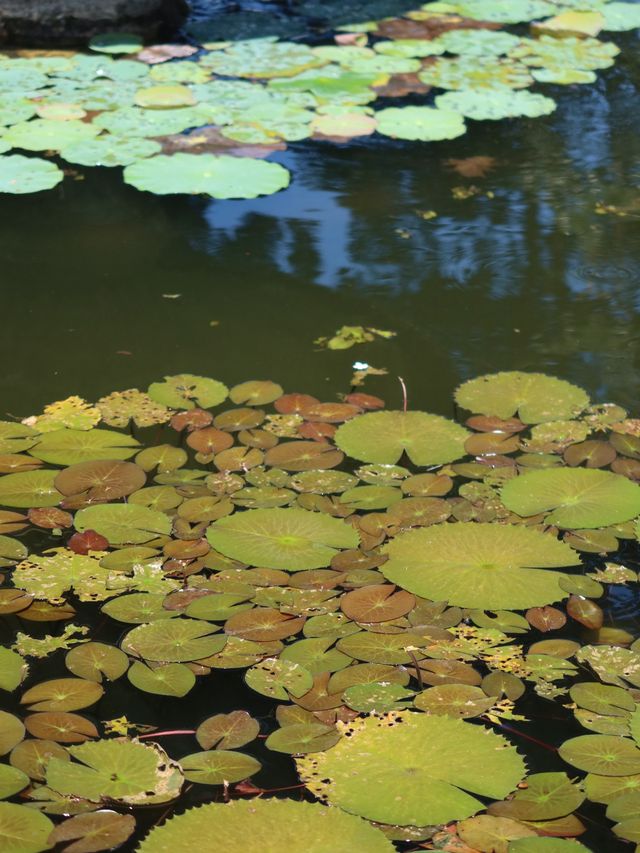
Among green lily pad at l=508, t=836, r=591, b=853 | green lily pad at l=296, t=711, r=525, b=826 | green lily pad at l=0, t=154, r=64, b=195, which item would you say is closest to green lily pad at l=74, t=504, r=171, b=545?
green lily pad at l=296, t=711, r=525, b=826

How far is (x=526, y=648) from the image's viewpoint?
1742mm

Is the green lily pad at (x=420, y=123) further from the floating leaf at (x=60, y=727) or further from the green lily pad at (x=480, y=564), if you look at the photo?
the floating leaf at (x=60, y=727)

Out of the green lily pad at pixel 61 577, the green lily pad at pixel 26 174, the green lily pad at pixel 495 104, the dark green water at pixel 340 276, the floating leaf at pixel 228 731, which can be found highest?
the green lily pad at pixel 495 104

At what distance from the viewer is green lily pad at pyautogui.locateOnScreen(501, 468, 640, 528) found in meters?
2.04

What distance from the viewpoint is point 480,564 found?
1.89m

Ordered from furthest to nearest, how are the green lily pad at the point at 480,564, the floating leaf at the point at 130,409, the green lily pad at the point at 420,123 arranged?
1. the green lily pad at the point at 420,123
2. the floating leaf at the point at 130,409
3. the green lily pad at the point at 480,564

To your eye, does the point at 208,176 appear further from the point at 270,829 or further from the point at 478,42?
the point at 270,829

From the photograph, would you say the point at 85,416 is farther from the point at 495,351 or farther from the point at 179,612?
the point at 495,351

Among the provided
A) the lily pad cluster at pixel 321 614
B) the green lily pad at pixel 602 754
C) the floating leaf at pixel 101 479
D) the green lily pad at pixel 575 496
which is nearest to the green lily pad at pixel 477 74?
the lily pad cluster at pixel 321 614

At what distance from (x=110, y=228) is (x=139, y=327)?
25.6 inches

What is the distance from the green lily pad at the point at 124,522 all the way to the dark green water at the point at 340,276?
0.50 metres


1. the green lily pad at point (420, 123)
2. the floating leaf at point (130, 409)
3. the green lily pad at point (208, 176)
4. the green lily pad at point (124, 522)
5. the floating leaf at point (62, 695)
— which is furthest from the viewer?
the green lily pad at point (420, 123)

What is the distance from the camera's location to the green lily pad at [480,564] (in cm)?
182

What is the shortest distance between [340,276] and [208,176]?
0.74 m
